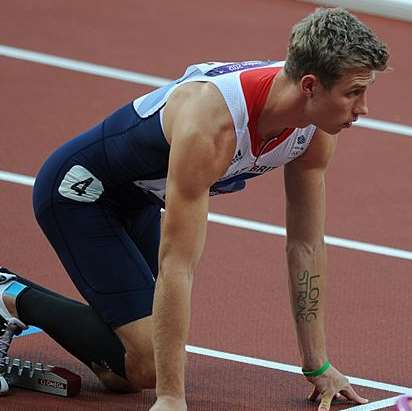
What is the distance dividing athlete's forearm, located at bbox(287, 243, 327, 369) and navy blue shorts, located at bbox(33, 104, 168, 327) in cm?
47

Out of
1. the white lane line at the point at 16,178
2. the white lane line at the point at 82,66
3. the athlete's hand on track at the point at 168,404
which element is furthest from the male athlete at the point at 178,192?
the white lane line at the point at 82,66

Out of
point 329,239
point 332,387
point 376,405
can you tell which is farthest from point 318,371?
point 329,239

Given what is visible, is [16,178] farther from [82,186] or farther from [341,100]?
[341,100]

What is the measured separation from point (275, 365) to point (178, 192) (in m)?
1.22

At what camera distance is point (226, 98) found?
3904 mm

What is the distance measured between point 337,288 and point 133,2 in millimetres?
4281

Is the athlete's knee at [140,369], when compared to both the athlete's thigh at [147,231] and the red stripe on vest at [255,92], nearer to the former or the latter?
the athlete's thigh at [147,231]

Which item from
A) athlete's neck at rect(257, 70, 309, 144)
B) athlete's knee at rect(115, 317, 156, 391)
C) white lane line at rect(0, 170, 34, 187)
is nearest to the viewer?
athlete's neck at rect(257, 70, 309, 144)

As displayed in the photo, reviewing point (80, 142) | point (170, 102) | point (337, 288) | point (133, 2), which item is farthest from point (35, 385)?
point (133, 2)

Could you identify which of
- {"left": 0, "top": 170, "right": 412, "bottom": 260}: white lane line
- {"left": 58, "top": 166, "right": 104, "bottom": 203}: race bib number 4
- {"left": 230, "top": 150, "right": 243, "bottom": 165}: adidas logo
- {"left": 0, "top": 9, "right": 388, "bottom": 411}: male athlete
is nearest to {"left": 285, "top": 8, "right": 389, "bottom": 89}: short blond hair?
{"left": 0, "top": 9, "right": 388, "bottom": 411}: male athlete

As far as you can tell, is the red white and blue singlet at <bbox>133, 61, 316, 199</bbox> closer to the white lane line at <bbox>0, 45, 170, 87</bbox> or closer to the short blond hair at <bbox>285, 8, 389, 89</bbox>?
the short blond hair at <bbox>285, 8, 389, 89</bbox>

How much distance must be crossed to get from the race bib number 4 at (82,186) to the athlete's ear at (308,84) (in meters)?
0.86

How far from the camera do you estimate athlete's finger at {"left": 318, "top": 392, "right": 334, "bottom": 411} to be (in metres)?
4.36

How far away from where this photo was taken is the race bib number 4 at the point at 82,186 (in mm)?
4375
